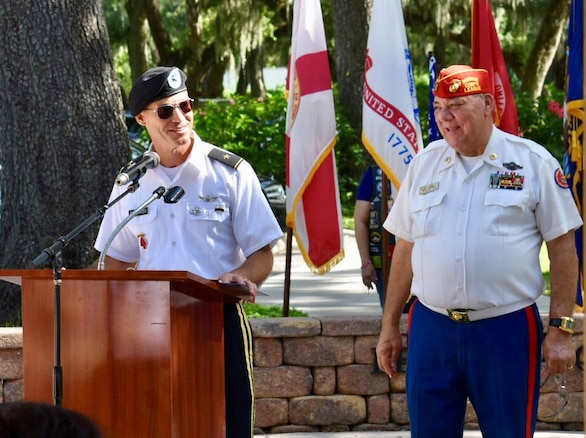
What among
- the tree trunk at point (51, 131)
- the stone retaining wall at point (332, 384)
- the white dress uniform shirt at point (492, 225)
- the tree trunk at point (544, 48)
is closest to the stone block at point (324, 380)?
the stone retaining wall at point (332, 384)

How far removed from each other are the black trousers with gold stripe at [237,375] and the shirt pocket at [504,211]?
37.7 inches

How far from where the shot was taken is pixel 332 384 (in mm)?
6293

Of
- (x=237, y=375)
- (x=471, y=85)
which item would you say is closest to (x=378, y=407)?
(x=237, y=375)

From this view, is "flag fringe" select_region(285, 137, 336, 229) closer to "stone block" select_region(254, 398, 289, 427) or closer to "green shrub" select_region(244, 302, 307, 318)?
"green shrub" select_region(244, 302, 307, 318)

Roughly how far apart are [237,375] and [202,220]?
1.91ft

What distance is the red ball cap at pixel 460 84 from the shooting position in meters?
4.05

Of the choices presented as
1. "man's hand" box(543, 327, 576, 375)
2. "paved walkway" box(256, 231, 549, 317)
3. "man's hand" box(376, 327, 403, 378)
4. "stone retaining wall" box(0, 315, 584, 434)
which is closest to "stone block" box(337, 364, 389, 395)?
"stone retaining wall" box(0, 315, 584, 434)

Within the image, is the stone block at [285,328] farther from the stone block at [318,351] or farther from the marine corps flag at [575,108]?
the marine corps flag at [575,108]

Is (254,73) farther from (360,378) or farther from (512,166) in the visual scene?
(512,166)

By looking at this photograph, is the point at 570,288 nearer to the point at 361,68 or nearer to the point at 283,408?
the point at 283,408

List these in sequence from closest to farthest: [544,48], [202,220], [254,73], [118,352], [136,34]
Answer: [118,352] < [202,220] < [544,48] < [136,34] < [254,73]

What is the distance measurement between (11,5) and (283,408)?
299cm

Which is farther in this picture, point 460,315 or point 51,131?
point 51,131

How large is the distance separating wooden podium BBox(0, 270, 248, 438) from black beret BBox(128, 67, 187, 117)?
822 millimetres
